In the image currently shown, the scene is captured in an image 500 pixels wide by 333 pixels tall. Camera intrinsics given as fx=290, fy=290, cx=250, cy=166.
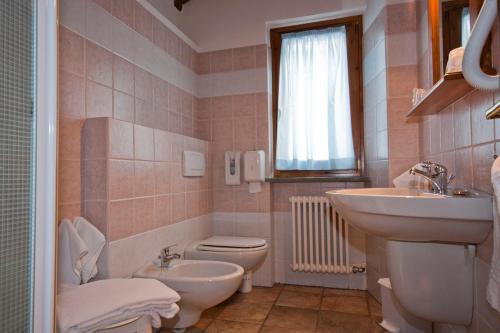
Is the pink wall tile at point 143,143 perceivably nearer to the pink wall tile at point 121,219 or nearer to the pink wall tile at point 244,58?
the pink wall tile at point 121,219

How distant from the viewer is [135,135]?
1.67 metres

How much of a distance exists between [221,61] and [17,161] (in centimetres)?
211

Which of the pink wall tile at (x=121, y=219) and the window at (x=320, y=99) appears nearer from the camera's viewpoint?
the pink wall tile at (x=121, y=219)

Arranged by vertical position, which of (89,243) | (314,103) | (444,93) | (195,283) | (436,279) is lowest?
(195,283)

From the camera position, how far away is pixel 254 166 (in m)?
2.36

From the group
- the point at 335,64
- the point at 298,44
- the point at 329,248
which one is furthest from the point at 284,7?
the point at 329,248

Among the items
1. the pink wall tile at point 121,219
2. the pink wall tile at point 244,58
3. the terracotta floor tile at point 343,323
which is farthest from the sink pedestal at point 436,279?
the pink wall tile at point 244,58

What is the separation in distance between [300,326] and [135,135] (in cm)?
151

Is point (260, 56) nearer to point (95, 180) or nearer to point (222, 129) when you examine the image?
point (222, 129)

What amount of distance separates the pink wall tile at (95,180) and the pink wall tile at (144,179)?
0.69 ft

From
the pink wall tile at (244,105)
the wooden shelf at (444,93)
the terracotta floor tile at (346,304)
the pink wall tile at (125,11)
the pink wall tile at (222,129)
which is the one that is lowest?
the terracotta floor tile at (346,304)

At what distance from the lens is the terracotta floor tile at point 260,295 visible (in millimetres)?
2154

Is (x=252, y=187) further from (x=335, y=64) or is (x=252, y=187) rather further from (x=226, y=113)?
(x=335, y=64)

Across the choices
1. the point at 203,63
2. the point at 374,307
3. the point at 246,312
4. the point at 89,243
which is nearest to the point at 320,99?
the point at 203,63
